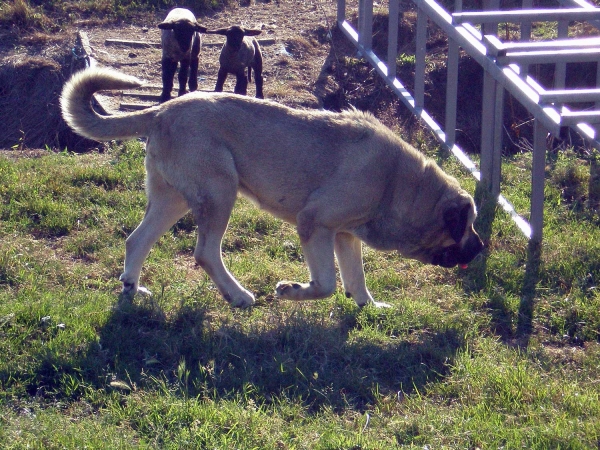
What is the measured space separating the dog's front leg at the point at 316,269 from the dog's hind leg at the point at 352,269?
391 mm

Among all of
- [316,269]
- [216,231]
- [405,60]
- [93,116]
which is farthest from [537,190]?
[405,60]

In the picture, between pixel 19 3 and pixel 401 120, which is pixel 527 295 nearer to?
pixel 401 120

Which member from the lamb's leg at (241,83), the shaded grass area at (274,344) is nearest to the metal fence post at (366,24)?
the lamb's leg at (241,83)

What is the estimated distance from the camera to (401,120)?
10047 mm

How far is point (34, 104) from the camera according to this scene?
33.2ft

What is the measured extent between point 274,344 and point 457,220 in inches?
63.6

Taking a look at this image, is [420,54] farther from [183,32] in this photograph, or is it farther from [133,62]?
[133,62]

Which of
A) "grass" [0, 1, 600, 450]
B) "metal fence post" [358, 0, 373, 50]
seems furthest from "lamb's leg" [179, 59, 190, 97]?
"metal fence post" [358, 0, 373, 50]

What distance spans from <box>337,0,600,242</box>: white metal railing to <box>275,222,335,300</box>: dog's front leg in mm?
1616

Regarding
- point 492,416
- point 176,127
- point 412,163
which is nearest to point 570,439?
point 492,416

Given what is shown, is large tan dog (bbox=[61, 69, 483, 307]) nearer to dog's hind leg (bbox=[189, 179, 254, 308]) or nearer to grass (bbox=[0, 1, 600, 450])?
dog's hind leg (bbox=[189, 179, 254, 308])

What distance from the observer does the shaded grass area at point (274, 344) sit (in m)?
4.26

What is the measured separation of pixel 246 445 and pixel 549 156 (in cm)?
564

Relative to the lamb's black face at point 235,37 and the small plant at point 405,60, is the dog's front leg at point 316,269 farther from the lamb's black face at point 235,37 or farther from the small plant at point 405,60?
the small plant at point 405,60
